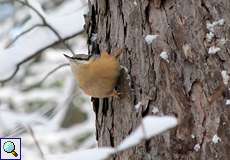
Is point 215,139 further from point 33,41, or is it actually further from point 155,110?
point 33,41

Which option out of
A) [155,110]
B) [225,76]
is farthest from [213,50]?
[155,110]

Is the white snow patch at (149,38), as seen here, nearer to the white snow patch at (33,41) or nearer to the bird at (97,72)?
the bird at (97,72)

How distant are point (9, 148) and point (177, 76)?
1.91 ft

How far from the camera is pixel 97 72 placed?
102 centimetres

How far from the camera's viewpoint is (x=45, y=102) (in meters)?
3.48

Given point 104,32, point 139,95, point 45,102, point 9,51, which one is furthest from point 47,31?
point 45,102

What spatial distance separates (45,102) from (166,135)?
251cm

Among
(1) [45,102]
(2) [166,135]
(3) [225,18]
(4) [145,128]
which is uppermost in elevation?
(3) [225,18]

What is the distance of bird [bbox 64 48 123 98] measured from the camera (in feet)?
3.36

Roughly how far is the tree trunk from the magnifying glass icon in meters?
0.36

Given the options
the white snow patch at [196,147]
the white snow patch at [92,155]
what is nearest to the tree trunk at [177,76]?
the white snow patch at [196,147]

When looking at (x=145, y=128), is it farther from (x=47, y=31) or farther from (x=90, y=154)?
(x=47, y=31)

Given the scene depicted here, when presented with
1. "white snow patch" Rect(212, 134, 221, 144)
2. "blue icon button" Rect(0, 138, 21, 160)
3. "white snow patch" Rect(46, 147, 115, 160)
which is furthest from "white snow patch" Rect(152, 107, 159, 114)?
"blue icon button" Rect(0, 138, 21, 160)

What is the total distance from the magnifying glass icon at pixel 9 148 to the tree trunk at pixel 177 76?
36cm
